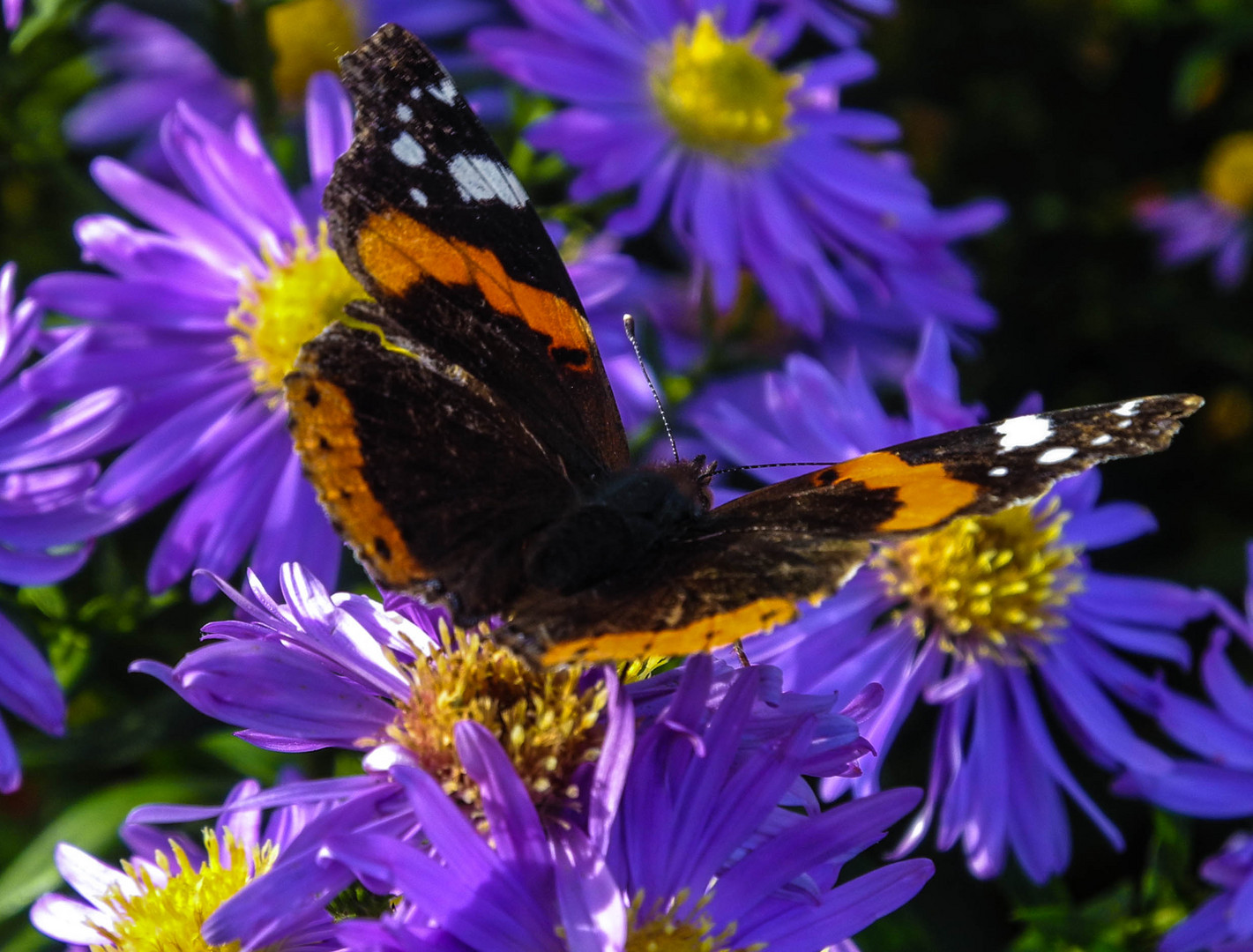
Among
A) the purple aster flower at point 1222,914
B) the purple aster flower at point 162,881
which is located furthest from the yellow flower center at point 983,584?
the purple aster flower at point 162,881

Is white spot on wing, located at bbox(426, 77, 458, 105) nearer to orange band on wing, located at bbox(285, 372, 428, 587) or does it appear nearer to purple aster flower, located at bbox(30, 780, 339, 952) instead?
orange band on wing, located at bbox(285, 372, 428, 587)

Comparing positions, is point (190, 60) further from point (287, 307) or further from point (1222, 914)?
point (1222, 914)

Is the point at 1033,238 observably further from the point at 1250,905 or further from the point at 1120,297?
the point at 1250,905

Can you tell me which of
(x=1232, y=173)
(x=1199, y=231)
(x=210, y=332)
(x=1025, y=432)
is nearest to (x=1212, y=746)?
(x=1025, y=432)

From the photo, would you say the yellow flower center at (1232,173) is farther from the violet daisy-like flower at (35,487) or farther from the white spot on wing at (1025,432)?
the violet daisy-like flower at (35,487)

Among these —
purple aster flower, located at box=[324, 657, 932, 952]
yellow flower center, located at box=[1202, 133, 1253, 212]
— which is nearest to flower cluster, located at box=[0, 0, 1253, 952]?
purple aster flower, located at box=[324, 657, 932, 952]

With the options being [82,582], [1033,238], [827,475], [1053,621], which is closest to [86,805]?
[82,582]
